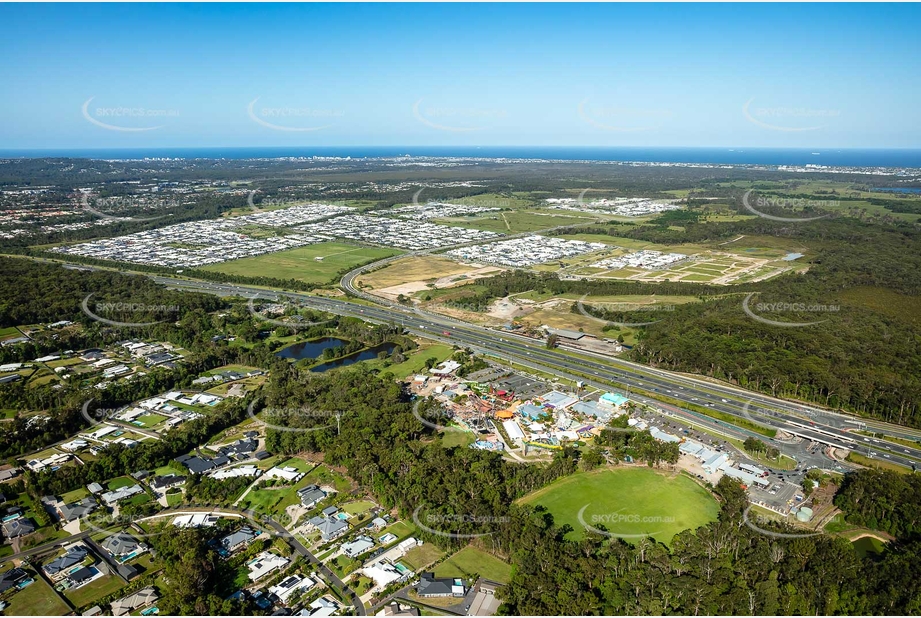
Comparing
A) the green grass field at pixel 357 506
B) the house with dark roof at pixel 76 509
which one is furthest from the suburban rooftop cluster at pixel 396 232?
the house with dark roof at pixel 76 509

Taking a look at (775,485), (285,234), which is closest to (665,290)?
(775,485)

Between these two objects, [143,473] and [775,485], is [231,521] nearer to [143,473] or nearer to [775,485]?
[143,473]

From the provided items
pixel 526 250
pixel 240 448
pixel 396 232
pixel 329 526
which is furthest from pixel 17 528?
pixel 396 232

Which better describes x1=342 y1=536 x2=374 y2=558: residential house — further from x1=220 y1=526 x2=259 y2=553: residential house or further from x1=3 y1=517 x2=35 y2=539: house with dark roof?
x1=3 y1=517 x2=35 y2=539: house with dark roof

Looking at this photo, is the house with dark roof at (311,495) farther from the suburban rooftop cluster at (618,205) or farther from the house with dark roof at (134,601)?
the suburban rooftop cluster at (618,205)

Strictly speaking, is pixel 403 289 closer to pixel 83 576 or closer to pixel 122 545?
pixel 122 545

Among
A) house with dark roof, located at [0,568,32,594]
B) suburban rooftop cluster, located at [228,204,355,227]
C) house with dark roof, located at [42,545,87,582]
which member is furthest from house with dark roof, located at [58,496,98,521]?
suburban rooftop cluster, located at [228,204,355,227]
